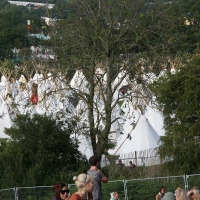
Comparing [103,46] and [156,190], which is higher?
[103,46]

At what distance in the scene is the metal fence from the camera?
1641 cm

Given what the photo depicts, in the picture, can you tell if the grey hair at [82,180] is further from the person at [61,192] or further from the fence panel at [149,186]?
the fence panel at [149,186]

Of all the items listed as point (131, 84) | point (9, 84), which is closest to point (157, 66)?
point (131, 84)

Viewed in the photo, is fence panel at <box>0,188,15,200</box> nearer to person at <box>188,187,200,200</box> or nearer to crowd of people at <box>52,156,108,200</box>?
crowd of people at <box>52,156,108,200</box>

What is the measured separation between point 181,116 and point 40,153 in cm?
450

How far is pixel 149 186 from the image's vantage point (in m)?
17.1

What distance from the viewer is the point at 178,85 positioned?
22.3 m

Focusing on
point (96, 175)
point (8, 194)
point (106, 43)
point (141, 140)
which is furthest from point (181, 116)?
point (96, 175)

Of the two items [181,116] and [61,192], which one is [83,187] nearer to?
[61,192]

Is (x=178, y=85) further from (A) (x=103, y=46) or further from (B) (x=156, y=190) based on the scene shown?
(B) (x=156, y=190)

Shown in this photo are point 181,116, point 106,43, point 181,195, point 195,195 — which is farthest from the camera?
point 106,43

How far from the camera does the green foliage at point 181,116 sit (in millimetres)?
21312

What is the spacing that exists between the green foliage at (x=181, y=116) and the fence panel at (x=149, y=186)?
4.15 meters

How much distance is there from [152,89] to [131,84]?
1.16 m
